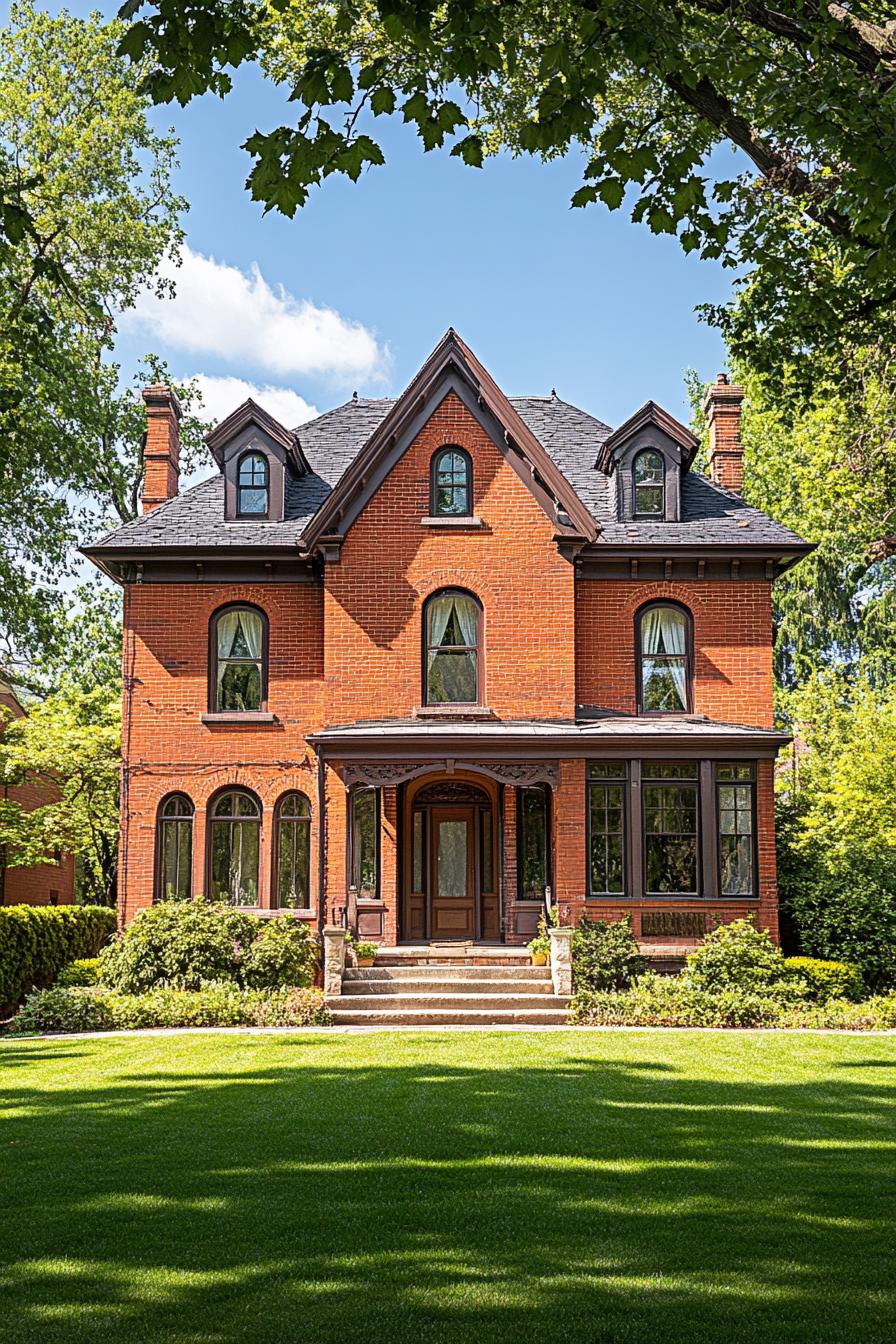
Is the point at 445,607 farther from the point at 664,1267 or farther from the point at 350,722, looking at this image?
the point at 664,1267

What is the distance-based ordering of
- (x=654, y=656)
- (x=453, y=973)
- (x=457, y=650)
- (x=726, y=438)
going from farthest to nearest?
(x=726, y=438)
(x=654, y=656)
(x=457, y=650)
(x=453, y=973)

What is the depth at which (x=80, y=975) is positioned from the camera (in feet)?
67.8

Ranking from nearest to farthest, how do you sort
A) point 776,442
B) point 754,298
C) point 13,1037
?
point 754,298, point 13,1037, point 776,442

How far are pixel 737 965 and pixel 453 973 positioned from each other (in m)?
4.19

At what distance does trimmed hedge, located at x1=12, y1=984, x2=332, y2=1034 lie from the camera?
16859mm

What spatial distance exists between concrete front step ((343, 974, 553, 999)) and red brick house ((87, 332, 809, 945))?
1.90m

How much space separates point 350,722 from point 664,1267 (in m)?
14.8

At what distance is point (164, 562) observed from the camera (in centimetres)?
2211

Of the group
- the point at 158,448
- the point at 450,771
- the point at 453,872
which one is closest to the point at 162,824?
the point at 453,872

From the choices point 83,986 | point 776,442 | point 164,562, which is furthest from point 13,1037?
point 776,442

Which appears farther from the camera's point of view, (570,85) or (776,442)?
(776,442)

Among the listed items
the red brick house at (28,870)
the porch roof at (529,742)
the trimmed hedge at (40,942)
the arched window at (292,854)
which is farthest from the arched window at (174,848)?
the red brick house at (28,870)

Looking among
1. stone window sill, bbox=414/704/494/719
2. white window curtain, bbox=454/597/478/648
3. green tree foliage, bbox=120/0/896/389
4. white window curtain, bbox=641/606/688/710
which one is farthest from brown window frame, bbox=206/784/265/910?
green tree foliage, bbox=120/0/896/389

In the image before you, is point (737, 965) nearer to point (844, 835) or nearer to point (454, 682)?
point (454, 682)
